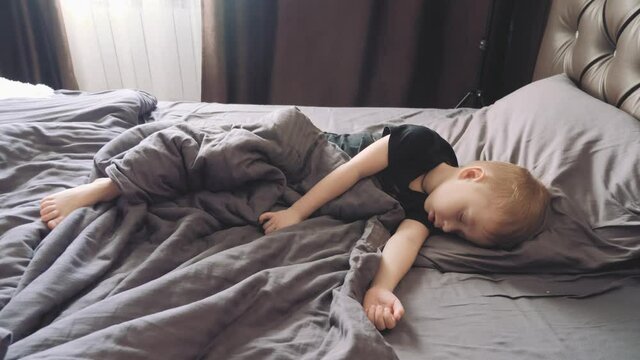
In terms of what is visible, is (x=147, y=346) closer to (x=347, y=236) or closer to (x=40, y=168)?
(x=347, y=236)

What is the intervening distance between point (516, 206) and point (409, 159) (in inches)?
10.9

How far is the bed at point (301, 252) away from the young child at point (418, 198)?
0.03 metres

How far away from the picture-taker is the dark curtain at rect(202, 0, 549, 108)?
2021mm

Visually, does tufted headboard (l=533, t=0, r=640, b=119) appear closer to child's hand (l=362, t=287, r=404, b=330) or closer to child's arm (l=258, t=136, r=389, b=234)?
child's arm (l=258, t=136, r=389, b=234)

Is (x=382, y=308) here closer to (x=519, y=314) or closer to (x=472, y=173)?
(x=519, y=314)

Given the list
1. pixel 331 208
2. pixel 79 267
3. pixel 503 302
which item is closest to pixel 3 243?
pixel 79 267

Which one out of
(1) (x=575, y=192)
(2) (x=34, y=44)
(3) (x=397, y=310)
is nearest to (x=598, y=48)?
(1) (x=575, y=192)

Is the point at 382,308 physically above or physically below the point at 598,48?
below

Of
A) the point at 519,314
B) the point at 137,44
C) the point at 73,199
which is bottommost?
the point at 519,314

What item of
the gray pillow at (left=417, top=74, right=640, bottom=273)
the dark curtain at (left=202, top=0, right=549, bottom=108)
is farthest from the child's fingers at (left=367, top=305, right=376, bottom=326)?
the dark curtain at (left=202, top=0, right=549, bottom=108)

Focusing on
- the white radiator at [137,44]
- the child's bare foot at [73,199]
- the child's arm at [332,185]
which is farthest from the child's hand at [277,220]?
the white radiator at [137,44]

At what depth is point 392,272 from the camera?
78 centimetres

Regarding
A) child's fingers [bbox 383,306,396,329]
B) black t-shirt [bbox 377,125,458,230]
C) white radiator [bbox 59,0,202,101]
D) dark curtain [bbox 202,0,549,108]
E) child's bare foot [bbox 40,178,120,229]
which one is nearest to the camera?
child's fingers [bbox 383,306,396,329]

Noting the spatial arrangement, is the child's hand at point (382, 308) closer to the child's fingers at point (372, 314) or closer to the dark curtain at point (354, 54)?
the child's fingers at point (372, 314)
